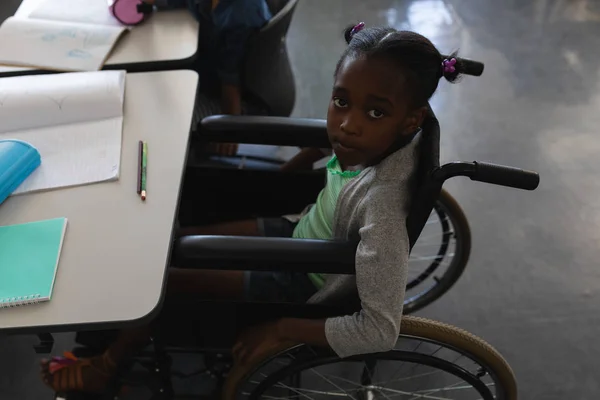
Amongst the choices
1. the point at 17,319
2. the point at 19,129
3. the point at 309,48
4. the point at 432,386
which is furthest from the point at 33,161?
the point at 309,48

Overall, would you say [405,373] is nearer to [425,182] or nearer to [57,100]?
[425,182]

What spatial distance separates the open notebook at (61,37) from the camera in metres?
1.25

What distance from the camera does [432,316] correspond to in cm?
163

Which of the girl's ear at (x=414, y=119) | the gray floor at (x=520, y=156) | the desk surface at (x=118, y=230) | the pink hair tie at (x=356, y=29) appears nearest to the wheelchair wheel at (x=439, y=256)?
the gray floor at (x=520, y=156)

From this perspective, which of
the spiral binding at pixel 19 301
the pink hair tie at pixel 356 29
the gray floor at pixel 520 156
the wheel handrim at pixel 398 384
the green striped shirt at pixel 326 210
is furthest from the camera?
the gray floor at pixel 520 156

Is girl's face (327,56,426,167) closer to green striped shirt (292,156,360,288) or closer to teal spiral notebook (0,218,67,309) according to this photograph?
green striped shirt (292,156,360,288)

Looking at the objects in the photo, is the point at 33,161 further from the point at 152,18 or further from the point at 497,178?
the point at 497,178

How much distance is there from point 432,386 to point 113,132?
40.2 inches

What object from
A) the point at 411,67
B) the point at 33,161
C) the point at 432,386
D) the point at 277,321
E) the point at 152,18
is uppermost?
the point at 411,67

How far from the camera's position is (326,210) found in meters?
1.10

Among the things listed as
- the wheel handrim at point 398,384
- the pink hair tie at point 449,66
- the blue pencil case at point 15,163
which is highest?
the pink hair tie at point 449,66

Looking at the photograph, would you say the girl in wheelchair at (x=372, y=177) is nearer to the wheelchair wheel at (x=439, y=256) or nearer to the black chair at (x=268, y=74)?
the wheelchair wheel at (x=439, y=256)

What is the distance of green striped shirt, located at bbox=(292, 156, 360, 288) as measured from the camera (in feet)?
3.45

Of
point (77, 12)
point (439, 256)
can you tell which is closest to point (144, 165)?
point (77, 12)
